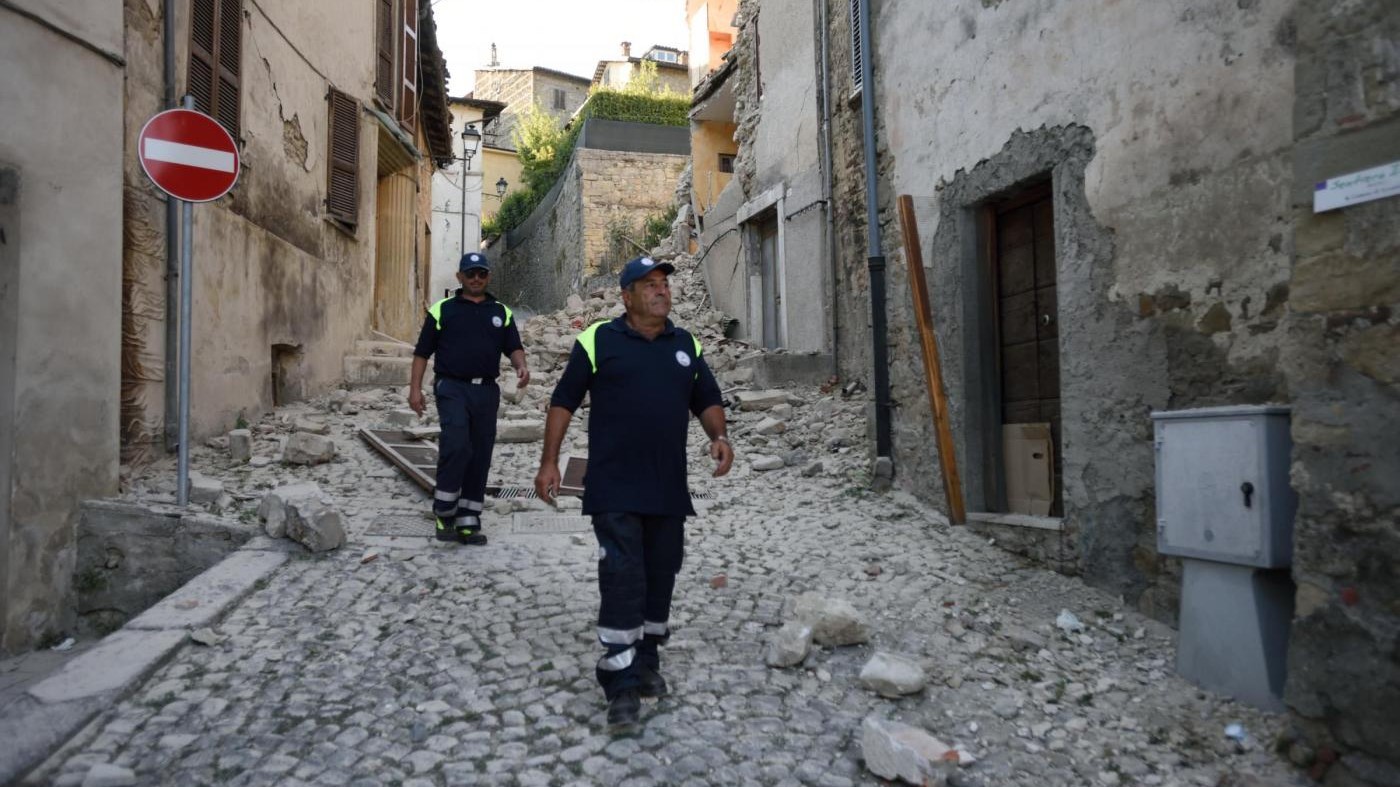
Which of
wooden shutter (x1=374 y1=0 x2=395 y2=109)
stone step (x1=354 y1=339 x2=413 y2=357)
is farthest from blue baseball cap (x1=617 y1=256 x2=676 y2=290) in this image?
wooden shutter (x1=374 y1=0 x2=395 y2=109)

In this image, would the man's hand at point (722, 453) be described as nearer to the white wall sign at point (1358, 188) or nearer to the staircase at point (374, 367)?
the white wall sign at point (1358, 188)

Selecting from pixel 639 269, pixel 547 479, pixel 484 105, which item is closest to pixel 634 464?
pixel 547 479

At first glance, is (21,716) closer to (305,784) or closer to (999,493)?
(305,784)

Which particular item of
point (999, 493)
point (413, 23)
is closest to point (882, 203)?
point (999, 493)

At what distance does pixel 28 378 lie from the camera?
498cm

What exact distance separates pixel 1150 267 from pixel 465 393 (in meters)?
3.76

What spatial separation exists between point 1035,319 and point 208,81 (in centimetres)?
676

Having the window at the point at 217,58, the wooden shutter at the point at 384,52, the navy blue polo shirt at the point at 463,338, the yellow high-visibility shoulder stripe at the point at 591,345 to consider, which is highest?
the wooden shutter at the point at 384,52

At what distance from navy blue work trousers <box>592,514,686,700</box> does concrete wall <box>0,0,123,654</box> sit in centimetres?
367

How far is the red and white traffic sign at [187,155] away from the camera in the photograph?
525cm

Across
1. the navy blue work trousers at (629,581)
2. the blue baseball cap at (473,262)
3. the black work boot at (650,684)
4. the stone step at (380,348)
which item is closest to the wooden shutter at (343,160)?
the stone step at (380,348)

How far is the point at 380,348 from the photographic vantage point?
1186 centimetres

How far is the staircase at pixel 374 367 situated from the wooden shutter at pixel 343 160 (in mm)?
1572

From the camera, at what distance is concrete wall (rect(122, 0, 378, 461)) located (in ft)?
21.1
